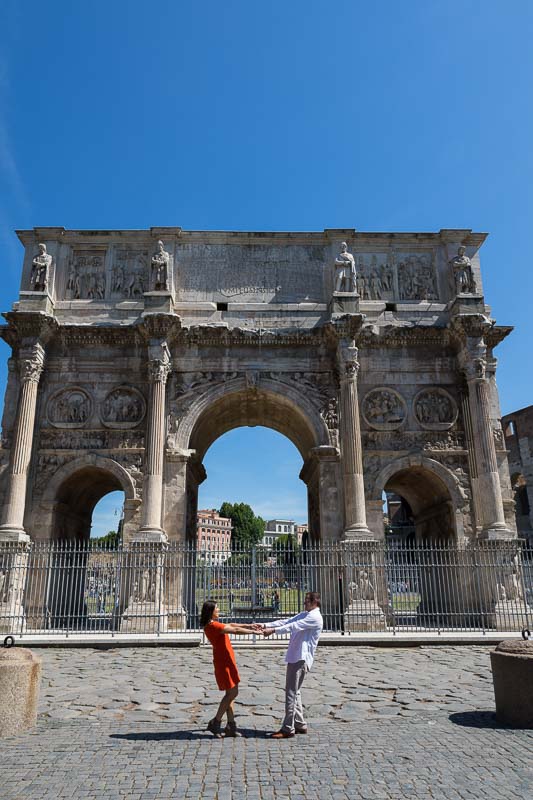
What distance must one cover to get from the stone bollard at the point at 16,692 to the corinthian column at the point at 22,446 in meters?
10.7

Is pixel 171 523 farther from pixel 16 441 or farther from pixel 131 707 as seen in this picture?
pixel 131 707

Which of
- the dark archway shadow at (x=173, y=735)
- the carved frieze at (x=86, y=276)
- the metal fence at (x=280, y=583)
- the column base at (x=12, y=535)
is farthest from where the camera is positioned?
the carved frieze at (x=86, y=276)

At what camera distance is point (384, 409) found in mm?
18500

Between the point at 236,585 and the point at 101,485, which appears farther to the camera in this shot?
the point at 101,485

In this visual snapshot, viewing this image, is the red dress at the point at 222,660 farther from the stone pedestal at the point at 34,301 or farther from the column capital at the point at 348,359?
the stone pedestal at the point at 34,301

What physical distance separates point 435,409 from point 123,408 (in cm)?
946

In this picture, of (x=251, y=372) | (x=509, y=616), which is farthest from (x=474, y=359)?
(x=509, y=616)

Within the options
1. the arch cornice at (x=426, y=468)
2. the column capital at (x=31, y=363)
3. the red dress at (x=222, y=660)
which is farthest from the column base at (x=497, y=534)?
the column capital at (x=31, y=363)

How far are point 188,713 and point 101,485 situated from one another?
14.5 m

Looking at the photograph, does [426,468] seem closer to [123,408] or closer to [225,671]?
[123,408]

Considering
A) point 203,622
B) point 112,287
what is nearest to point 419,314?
point 112,287

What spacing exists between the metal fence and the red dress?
8711 millimetres

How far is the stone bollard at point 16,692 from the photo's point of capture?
580 centimetres

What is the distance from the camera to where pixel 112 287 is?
19609 millimetres
